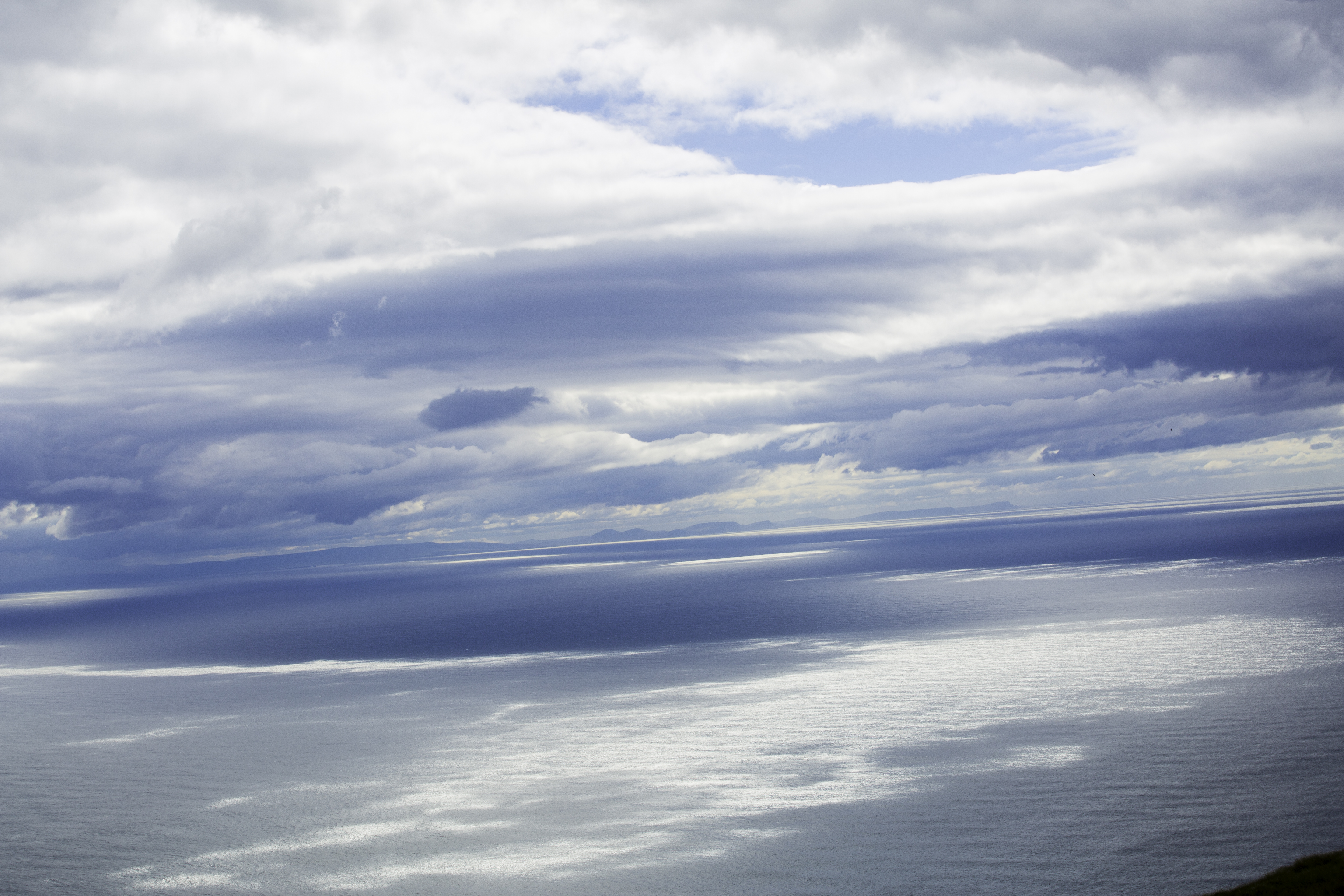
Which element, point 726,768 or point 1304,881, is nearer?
point 1304,881

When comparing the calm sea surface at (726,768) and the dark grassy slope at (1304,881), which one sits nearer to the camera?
the dark grassy slope at (1304,881)

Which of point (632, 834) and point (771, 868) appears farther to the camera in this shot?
point (632, 834)

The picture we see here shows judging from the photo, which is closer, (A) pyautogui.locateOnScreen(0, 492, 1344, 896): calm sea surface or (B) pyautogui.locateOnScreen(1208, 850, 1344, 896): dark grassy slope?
(B) pyautogui.locateOnScreen(1208, 850, 1344, 896): dark grassy slope

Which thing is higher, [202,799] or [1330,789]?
[202,799]

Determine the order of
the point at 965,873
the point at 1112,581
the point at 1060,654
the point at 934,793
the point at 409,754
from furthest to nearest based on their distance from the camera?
the point at 1112,581 < the point at 1060,654 < the point at 409,754 < the point at 934,793 < the point at 965,873

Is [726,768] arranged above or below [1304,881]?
above

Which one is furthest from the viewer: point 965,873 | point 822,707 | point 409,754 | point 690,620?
point 690,620

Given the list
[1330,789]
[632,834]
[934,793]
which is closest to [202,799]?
[632,834]

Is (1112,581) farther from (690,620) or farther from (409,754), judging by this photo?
(409,754)
